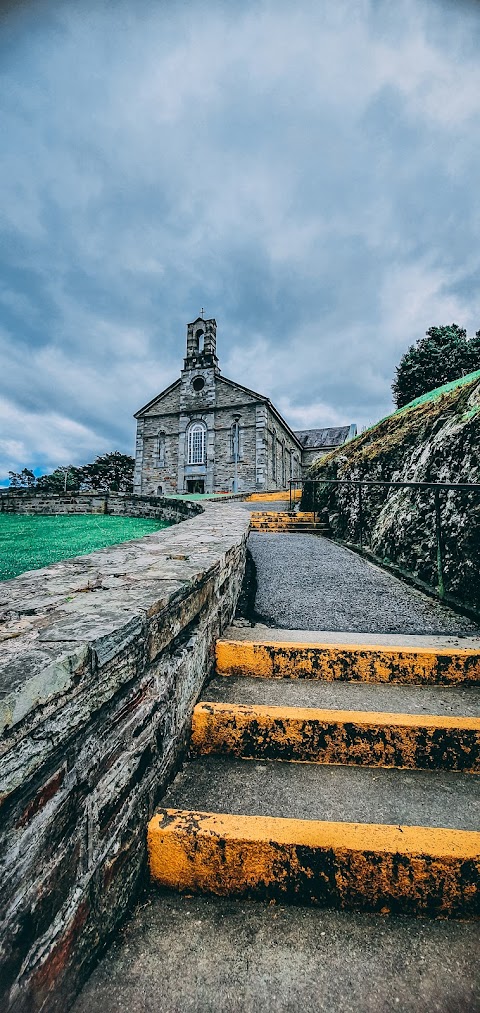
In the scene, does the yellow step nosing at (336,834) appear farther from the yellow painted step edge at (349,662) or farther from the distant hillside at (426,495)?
the distant hillside at (426,495)

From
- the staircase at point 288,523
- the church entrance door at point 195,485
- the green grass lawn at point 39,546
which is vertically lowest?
the green grass lawn at point 39,546

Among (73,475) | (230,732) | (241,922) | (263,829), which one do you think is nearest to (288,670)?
(230,732)

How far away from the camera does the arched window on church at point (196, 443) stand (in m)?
25.8

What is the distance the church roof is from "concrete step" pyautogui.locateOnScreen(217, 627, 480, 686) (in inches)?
1461

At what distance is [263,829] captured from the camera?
4.78 feet

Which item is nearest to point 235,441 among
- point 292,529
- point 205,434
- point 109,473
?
point 205,434

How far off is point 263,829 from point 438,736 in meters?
0.98

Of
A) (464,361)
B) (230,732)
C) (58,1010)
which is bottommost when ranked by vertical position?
(58,1010)

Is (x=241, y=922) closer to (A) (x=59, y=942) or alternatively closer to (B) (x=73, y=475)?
(A) (x=59, y=942)

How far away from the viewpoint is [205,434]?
25797 millimetres

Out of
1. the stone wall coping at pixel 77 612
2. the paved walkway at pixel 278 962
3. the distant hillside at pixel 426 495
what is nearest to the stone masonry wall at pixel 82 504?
the distant hillside at pixel 426 495

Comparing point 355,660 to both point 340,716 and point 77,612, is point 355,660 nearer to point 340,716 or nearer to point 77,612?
point 340,716

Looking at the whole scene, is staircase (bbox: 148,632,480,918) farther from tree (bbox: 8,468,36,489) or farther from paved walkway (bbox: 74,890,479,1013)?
tree (bbox: 8,468,36,489)

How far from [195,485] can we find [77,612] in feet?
81.1
